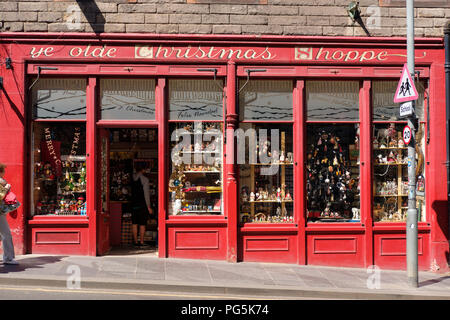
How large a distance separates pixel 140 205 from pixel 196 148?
7.32ft

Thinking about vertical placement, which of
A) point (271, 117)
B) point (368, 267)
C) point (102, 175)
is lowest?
point (368, 267)

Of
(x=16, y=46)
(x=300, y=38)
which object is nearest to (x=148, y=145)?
(x=16, y=46)

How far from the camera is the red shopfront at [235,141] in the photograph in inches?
428

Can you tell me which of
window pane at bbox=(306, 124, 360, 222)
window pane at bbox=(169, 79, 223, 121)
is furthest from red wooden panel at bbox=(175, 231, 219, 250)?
window pane at bbox=(169, 79, 223, 121)

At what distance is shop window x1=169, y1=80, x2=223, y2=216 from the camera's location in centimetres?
1116

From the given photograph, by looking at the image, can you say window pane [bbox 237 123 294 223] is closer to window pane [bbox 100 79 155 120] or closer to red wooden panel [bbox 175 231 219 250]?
red wooden panel [bbox 175 231 219 250]

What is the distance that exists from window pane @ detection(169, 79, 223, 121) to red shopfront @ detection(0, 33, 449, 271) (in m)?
0.02

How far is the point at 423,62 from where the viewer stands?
11.3 metres

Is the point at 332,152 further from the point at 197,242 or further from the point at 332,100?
the point at 197,242

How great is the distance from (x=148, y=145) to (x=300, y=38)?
484 cm

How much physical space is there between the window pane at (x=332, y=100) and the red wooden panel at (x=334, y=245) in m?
2.75

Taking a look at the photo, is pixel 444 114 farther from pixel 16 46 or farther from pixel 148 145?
pixel 16 46

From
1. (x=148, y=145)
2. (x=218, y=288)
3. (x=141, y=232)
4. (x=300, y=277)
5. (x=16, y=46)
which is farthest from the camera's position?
(x=148, y=145)

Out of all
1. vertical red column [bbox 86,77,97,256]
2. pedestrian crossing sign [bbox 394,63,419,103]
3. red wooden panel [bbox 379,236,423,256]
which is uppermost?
pedestrian crossing sign [bbox 394,63,419,103]
